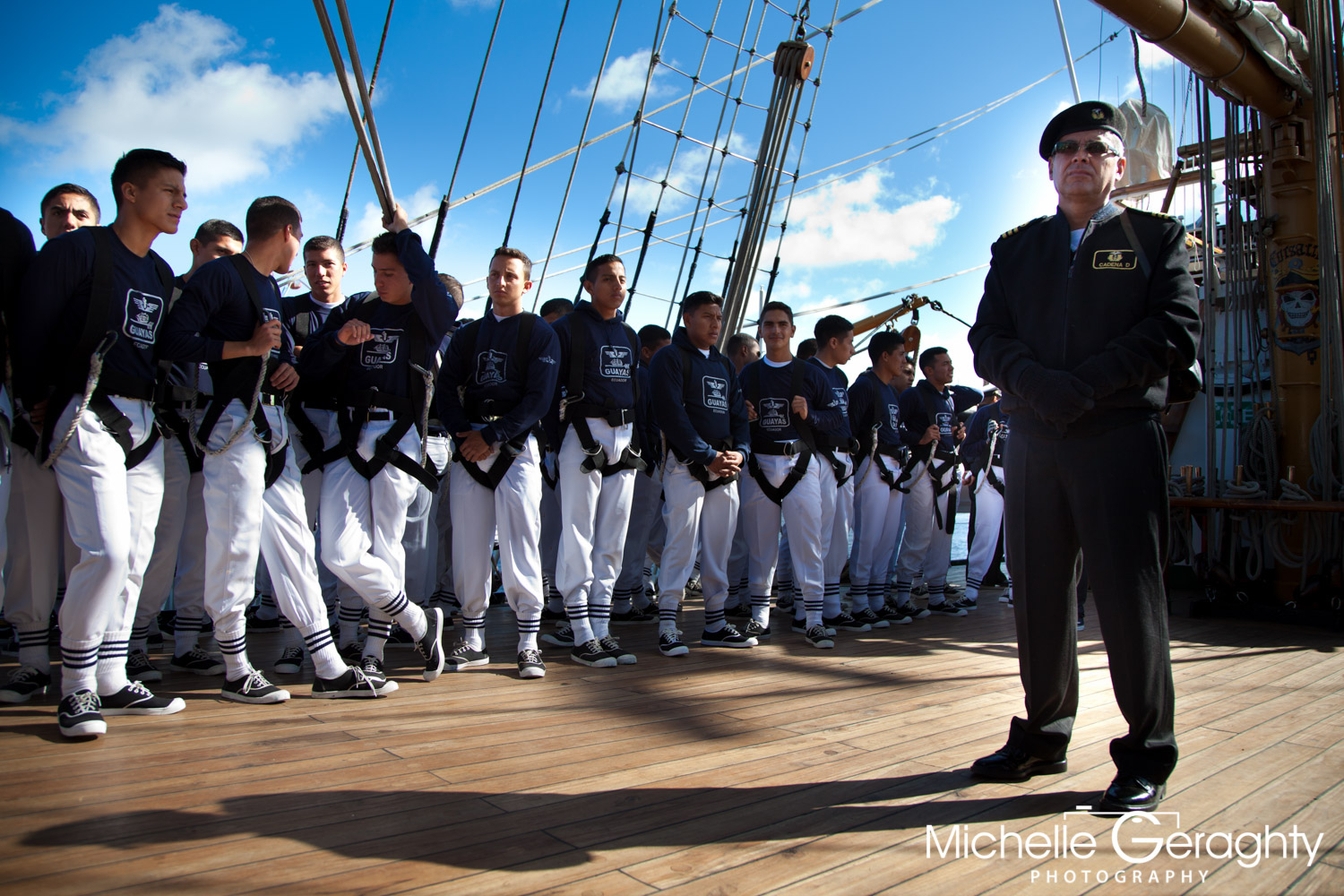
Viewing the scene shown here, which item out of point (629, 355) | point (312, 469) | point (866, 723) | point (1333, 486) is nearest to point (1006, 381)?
point (866, 723)

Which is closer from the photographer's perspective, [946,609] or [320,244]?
[320,244]

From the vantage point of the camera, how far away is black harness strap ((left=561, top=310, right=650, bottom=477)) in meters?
3.75

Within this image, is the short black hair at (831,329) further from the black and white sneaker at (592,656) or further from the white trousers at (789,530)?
the black and white sneaker at (592,656)

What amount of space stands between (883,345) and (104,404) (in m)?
4.54

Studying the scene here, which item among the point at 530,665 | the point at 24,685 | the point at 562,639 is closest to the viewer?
the point at 24,685

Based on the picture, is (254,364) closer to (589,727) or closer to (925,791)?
(589,727)

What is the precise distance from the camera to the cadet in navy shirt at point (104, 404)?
8.04 ft

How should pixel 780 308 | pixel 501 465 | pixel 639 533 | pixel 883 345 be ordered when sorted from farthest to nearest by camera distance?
pixel 883 345, pixel 639 533, pixel 780 308, pixel 501 465

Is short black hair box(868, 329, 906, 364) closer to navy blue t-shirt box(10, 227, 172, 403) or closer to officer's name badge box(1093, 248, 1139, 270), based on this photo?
officer's name badge box(1093, 248, 1139, 270)

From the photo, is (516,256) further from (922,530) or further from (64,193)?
(922,530)

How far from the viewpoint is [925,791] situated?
6.95ft

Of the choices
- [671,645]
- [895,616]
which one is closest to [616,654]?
[671,645]

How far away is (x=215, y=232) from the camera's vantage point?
359cm

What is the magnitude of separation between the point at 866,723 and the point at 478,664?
1644 millimetres
